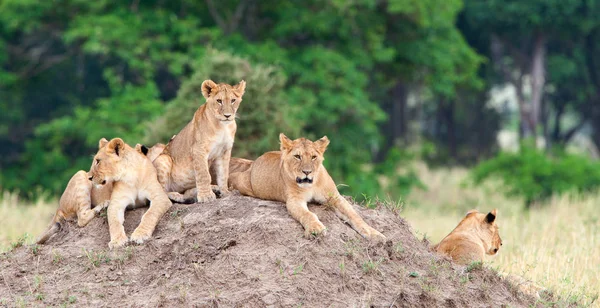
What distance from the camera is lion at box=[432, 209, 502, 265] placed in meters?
9.35

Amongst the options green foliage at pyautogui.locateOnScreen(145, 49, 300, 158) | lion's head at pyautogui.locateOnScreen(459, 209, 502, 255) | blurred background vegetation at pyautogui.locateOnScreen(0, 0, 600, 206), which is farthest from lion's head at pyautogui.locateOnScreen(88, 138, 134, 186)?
blurred background vegetation at pyautogui.locateOnScreen(0, 0, 600, 206)

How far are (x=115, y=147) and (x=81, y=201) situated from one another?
26.9 inches

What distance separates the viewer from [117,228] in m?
8.59

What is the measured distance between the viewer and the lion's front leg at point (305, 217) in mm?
8070

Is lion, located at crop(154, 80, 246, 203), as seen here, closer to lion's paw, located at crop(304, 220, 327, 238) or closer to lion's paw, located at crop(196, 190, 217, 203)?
lion's paw, located at crop(196, 190, 217, 203)

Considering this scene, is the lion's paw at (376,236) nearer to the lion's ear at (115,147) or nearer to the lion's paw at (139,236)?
the lion's paw at (139,236)

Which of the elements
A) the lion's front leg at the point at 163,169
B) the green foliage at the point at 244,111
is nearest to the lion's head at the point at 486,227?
the lion's front leg at the point at 163,169

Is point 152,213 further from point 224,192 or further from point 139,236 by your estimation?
point 224,192

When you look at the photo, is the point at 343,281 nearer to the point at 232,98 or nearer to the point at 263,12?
the point at 232,98

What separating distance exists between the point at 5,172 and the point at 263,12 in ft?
29.6

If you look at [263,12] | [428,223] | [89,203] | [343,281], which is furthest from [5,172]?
[343,281]

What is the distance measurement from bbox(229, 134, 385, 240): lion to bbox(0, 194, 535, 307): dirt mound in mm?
92

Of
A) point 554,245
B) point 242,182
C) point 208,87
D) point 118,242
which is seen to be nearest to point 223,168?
point 242,182

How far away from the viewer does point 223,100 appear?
927cm
